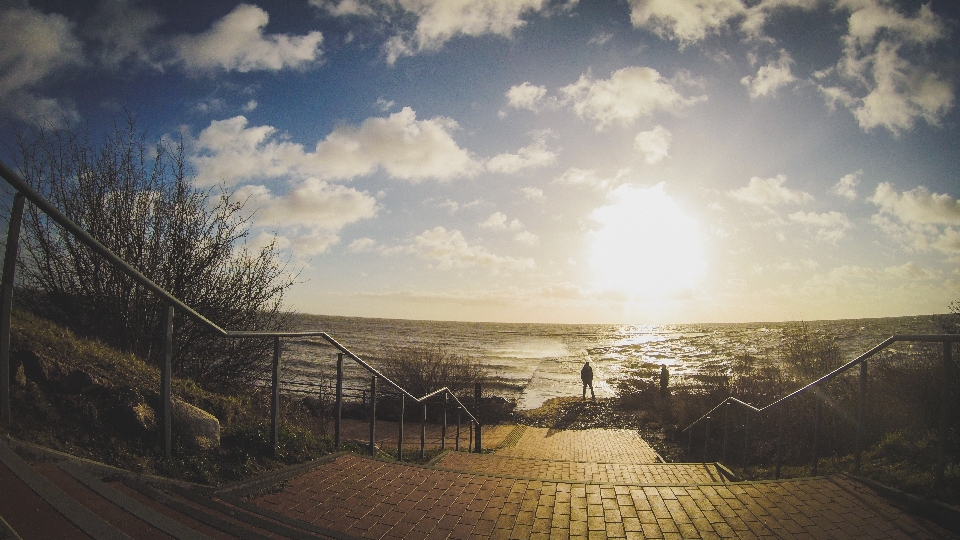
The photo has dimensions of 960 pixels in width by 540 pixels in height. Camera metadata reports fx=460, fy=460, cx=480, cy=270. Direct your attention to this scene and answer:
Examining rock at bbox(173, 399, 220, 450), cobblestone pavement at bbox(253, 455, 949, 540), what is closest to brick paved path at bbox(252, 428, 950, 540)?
cobblestone pavement at bbox(253, 455, 949, 540)

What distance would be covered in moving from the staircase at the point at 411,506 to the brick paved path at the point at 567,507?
0.04 feet

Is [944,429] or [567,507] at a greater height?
[944,429]

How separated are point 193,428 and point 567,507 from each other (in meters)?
3.33

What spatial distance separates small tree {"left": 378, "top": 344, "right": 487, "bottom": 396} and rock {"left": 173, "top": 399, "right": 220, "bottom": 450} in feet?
44.3

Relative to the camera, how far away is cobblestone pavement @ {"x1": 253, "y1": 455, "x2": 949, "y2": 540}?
352 centimetres

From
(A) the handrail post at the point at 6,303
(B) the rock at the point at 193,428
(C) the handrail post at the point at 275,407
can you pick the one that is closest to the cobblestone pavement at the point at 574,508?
(C) the handrail post at the point at 275,407

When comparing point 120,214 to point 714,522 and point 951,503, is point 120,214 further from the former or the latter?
point 951,503

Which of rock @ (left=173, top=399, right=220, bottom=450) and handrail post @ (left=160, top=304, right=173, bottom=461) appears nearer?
handrail post @ (left=160, top=304, right=173, bottom=461)

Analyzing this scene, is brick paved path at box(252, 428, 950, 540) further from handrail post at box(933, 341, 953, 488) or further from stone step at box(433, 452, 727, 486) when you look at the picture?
stone step at box(433, 452, 727, 486)

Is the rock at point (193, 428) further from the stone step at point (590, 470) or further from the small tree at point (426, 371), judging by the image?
the small tree at point (426, 371)

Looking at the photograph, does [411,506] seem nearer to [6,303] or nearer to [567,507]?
[567,507]

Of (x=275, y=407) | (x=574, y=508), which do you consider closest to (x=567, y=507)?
(x=574, y=508)

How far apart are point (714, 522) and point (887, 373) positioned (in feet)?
31.3

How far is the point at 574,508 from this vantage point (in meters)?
3.92
